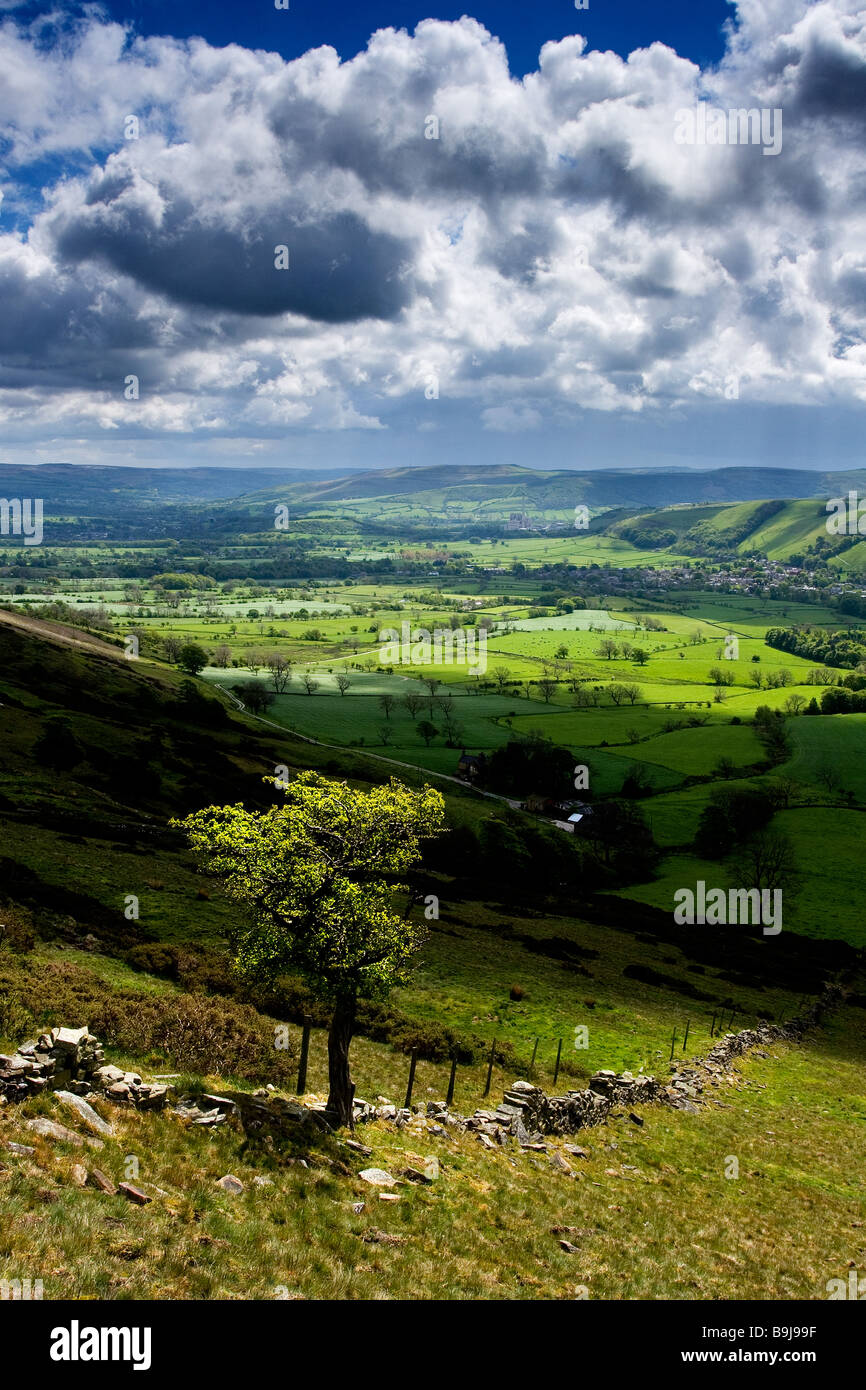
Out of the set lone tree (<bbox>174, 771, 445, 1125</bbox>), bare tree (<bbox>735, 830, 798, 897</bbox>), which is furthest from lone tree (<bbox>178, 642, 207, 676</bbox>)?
lone tree (<bbox>174, 771, 445, 1125</bbox>)

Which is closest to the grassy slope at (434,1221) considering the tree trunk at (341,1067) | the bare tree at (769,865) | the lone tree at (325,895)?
the tree trunk at (341,1067)

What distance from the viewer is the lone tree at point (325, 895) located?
889 inches

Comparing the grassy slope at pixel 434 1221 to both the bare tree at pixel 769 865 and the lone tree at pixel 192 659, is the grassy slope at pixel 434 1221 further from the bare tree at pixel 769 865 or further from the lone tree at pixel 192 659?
the lone tree at pixel 192 659

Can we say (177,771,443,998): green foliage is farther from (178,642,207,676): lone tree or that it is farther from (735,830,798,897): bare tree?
(178,642,207,676): lone tree

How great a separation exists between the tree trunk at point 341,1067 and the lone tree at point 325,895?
3 centimetres

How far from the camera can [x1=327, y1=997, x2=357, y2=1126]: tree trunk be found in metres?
22.5

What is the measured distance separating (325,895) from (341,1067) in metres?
5.60

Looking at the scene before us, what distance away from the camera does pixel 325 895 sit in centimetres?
2306

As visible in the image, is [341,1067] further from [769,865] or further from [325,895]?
[769,865]

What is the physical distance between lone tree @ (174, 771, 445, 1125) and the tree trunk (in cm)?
3

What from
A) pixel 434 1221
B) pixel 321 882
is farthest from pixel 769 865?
pixel 434 1221
